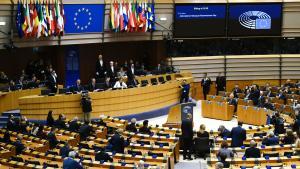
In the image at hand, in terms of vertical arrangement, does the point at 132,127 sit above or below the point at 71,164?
above

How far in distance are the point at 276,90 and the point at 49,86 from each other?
12.0 metres

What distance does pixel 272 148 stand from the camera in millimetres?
17672

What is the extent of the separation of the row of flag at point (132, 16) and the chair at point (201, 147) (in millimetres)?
12749

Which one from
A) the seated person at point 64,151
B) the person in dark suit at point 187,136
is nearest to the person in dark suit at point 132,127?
the person in dark suit at point 187,136

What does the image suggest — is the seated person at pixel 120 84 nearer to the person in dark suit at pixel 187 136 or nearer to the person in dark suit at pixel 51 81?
the person in dark suit at pixel 51 81

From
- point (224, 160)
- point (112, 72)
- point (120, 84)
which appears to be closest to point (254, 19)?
point (112, 72)

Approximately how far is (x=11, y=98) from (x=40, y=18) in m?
4.41

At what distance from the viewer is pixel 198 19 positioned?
32.6m

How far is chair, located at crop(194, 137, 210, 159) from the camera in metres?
19.2

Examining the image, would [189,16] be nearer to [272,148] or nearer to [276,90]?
[276,90]

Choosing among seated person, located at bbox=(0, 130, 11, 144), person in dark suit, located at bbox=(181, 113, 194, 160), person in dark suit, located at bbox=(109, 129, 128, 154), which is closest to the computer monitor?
person in dark suit, located at bbox=(181, 113, 194, 160)

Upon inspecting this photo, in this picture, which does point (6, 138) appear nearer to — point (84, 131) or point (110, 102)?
point (84, 131)

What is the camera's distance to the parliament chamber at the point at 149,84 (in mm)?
18359

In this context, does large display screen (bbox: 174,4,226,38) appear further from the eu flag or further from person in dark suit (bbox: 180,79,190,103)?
the eu flag
